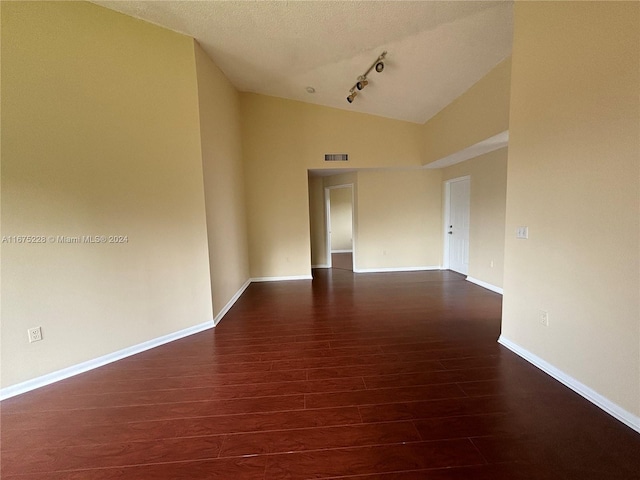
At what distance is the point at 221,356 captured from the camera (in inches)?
97.0

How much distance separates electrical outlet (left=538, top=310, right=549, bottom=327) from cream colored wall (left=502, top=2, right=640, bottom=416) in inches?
1.7

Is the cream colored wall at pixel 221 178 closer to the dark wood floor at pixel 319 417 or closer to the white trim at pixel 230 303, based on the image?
the white trim at pixel 230 303

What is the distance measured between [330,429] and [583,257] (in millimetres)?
2028

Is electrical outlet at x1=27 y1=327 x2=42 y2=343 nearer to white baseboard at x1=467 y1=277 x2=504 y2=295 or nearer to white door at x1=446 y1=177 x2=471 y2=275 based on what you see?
white baseboard at x1=467 y1=277 x2=504 y2=295

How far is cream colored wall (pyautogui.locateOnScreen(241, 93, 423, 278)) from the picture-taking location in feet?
16.1

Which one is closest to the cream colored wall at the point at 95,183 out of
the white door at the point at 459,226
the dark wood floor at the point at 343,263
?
the dark wood floor at the point at 343,263

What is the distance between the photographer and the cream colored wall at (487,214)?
396 centimetres

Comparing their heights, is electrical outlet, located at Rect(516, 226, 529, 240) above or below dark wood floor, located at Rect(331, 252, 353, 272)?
above

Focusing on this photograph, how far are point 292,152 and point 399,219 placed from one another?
2701 millimetres

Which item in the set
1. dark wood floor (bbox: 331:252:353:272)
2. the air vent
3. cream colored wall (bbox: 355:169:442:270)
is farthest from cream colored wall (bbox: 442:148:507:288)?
dark wood floor (bbox: 331:252:353:272)

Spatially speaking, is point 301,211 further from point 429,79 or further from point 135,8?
point 135,8

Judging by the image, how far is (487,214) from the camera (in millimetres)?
4258

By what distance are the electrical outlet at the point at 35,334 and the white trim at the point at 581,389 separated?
4.04 m

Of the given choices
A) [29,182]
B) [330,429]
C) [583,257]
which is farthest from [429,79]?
[29,182]
